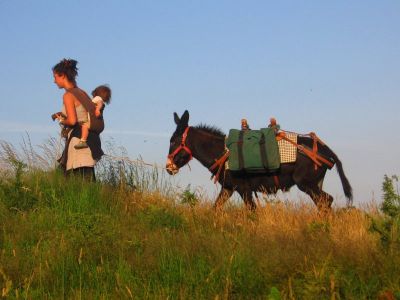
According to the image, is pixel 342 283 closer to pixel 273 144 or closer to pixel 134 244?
pixel 134 244

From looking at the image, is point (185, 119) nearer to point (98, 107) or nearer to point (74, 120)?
point (98, 107)

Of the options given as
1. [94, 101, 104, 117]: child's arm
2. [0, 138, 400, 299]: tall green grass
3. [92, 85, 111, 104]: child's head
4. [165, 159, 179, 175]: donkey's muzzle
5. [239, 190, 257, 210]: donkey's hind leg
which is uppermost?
[92, 85, 111, 104]: child's head

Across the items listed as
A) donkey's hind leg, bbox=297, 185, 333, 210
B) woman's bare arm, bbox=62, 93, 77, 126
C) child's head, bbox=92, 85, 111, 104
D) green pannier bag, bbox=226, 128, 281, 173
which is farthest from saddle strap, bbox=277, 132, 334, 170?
woman's bare arm, bbox=62, 93, 77, 126

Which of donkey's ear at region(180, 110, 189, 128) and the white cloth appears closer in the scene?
the white cloth

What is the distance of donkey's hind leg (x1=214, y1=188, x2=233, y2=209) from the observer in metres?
9.06

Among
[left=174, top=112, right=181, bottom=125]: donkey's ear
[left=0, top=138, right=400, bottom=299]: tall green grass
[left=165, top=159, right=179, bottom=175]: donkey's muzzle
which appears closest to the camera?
[left=0, top=138, right=400, bottom=299]: tall green grass

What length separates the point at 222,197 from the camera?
9.46 meters

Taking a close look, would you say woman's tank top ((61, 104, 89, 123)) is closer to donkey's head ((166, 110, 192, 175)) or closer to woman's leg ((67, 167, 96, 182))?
woman's leg ((67, 167, 96, 182))

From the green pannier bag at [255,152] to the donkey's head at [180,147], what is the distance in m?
1.21

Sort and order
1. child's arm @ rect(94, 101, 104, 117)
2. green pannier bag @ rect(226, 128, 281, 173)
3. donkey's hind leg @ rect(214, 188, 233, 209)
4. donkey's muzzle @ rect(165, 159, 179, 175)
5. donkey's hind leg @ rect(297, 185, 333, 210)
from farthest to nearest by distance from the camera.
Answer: donkey's muzzle @ rect(165, 159, 179, 175), donkey's hind leg @ rect(297, 185, 333, 210), green pannier bag @ rect(226, 128, 281, 173), donkey's hind leg @ rect(214, 188, 233, 209), child's arm @ rect(94, 101, 104, 117)

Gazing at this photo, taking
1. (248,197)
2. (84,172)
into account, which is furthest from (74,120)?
(248,197)

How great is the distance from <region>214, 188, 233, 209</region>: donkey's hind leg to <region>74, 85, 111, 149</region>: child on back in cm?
215

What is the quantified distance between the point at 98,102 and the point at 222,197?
8.11 feet

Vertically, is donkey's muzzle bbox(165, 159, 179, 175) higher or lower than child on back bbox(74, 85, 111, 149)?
lower
